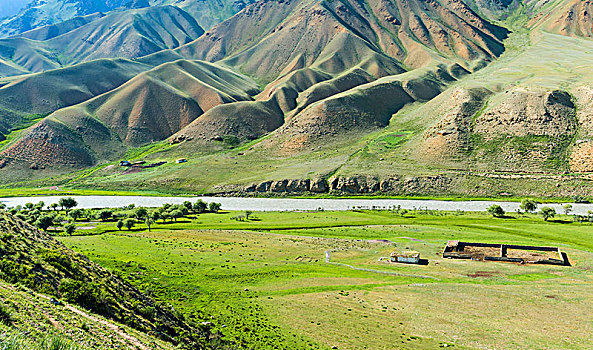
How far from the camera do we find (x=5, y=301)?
19594 mm

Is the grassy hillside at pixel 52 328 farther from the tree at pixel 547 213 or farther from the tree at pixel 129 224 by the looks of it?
the tree at pixel 547 213

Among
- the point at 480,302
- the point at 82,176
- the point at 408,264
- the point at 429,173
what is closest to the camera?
the point at 480,302

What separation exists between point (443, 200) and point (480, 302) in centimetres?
8798

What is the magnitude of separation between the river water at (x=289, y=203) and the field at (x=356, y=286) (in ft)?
103

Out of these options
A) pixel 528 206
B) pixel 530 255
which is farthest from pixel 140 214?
pixel 528 206

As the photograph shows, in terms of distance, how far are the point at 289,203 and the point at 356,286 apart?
84.6 meters

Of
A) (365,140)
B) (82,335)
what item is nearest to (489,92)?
(365,140)

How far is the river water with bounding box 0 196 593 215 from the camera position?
122 meters

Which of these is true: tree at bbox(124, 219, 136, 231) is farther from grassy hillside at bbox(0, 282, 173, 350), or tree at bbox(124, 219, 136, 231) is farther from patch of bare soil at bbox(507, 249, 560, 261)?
patch of bare soil at bbox(507, 249, 560, 261)

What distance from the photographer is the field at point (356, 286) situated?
38.0 metres

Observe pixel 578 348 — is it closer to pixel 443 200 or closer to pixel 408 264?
pixel 408 264

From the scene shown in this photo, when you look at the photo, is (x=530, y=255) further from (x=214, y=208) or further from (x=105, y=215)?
(x=105, y=215)

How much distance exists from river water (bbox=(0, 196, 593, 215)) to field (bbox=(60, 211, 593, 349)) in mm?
31264

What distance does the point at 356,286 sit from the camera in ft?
170
